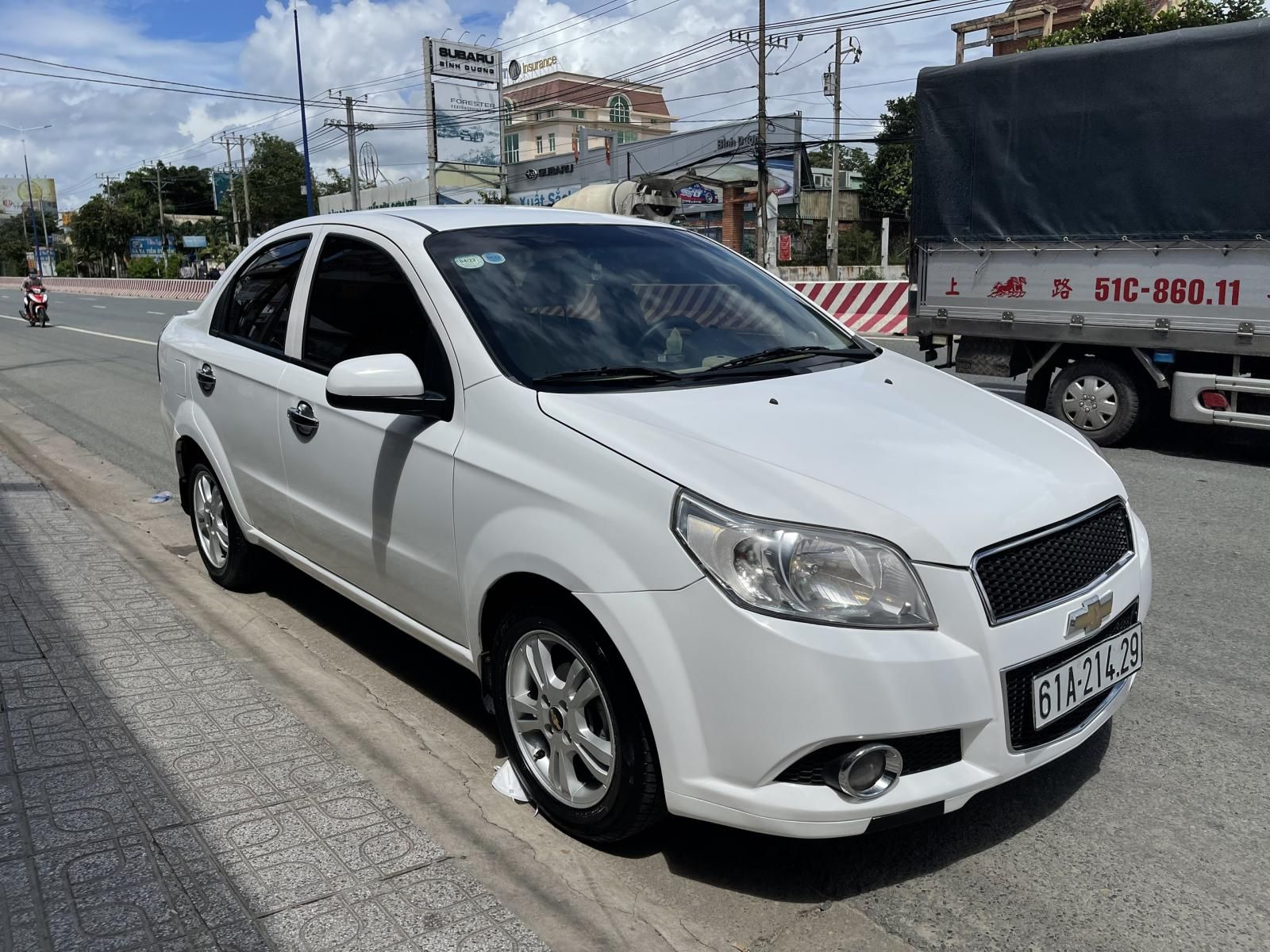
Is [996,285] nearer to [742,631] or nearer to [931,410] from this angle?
[931,410]

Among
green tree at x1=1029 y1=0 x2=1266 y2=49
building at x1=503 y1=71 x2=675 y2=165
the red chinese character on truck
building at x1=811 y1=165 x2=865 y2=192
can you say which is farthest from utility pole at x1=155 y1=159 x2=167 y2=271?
the red chinese character on truck

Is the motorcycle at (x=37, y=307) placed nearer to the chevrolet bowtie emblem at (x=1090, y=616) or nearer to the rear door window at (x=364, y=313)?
the rear door window at (x=364, y=313)

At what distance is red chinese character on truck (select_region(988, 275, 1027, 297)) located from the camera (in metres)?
9.14

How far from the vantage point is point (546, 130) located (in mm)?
107062

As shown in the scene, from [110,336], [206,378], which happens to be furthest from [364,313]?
[110,336]

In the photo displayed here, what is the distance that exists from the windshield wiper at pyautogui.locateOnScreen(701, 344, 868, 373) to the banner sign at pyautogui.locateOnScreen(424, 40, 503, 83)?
65091 mm

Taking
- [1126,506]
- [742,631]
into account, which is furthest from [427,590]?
[1126,506]

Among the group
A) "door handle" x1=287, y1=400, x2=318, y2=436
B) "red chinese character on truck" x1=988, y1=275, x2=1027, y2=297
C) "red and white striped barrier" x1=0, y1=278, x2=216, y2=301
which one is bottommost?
"door handle" x1=287, y1=400, x2=318, y2=436

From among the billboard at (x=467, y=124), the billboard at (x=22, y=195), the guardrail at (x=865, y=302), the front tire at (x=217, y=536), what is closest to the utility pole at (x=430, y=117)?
the billboard at (x=467, y=124)

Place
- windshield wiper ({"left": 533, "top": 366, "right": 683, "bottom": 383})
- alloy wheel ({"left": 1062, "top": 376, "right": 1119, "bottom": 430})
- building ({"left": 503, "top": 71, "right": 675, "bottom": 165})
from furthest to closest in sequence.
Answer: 1. building ({"left": 503, "top": 71, "right": 675, "bottom": 165})
2. alloy wheel ({"left": 1062, "top": 376, "right": 1119, "bottom": 430})
3. windshield wiper ({"left": 533, "top": 366, "right": 683, "bottom": 383})

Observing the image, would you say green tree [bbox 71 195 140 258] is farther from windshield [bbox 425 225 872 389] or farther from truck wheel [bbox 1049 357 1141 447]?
windshield [bbox 425 225 872 389]

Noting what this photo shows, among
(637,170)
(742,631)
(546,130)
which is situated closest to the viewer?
(742,631)

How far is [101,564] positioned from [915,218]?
7388 millimetres

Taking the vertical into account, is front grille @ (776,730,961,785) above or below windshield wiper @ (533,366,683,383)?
below
